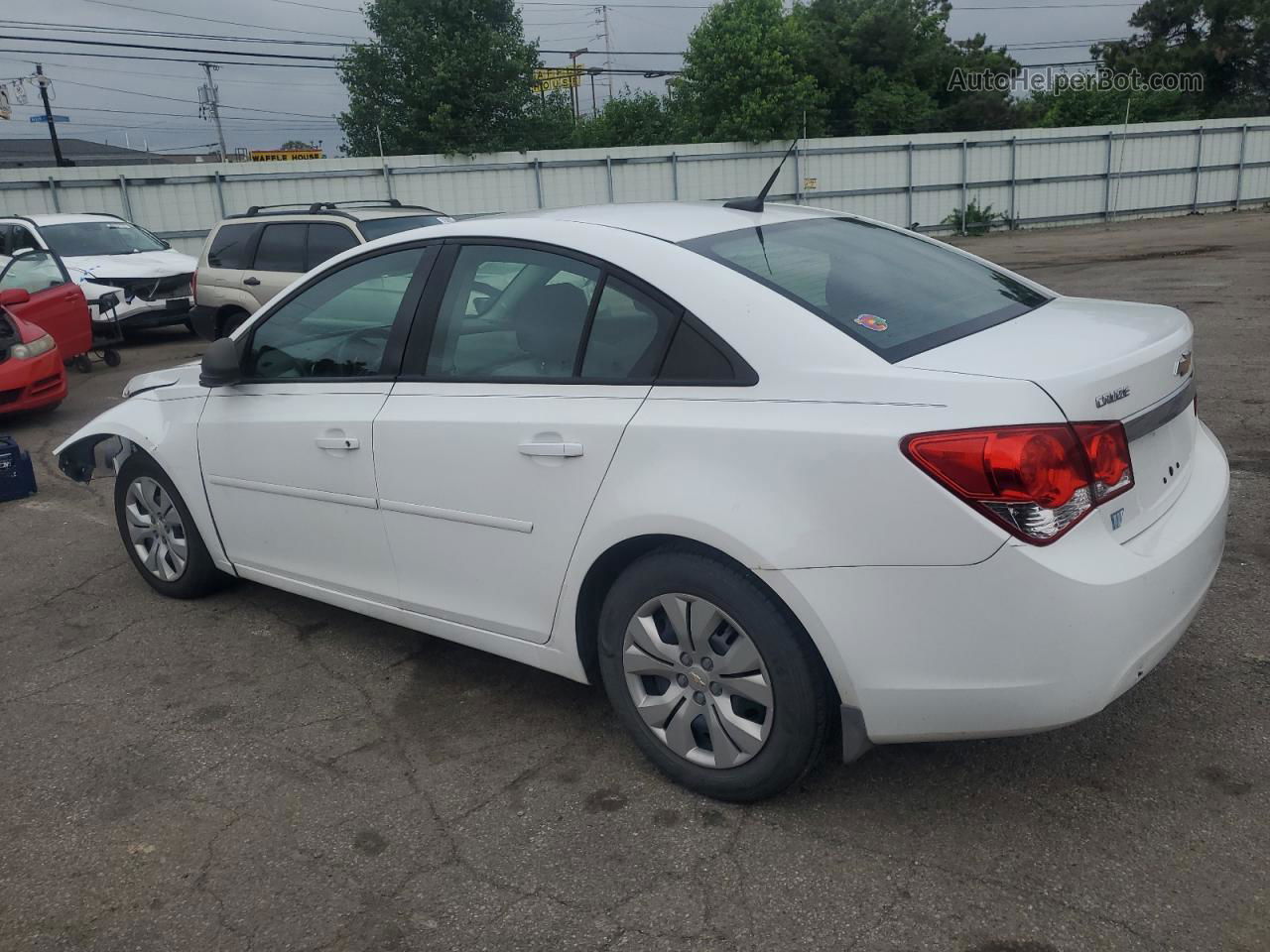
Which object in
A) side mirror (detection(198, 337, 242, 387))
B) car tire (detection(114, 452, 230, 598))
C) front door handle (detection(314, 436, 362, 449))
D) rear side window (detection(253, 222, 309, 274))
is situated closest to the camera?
front door handle (detection(314, 436, 362, 449))

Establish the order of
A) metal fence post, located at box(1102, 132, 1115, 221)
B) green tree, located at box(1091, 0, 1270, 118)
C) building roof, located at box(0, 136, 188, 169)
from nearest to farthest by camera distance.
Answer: metal fence post, located at box(1102, 132, 1115, 221) < green tree, located at box(1091, 0, 1270, 118) < building roof, located at box(0, 136, 188, 169)

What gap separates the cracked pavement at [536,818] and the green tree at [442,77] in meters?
35.2

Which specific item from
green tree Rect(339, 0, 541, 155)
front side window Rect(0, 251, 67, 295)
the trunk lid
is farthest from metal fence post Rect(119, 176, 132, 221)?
the trunk lid

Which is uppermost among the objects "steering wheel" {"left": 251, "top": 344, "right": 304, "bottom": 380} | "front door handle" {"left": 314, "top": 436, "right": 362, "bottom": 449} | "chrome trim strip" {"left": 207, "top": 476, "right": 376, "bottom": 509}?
"steering wheel" {"left": 251, "top": 344, "right": 304, "bottom": 380}

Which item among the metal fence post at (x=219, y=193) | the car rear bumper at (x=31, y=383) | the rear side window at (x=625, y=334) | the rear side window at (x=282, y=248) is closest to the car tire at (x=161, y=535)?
the rear side window at (x=625, y=334)

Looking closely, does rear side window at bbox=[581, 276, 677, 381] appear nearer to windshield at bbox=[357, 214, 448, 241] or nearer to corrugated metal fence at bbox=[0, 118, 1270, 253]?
windshield at bbox=[357, 214, 448, 241]

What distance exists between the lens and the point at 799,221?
3611 mm

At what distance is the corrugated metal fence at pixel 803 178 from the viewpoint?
68.6 feet

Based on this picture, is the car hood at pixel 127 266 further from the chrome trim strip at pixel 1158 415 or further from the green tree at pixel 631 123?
the green tree at pixel 631 123

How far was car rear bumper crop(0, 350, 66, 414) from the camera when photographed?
333 inches

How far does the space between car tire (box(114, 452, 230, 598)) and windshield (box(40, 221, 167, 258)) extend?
1125 centimetres

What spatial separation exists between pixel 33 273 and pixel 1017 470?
10.7 m

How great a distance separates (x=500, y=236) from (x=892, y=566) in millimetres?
1703

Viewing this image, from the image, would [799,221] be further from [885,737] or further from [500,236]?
[885,737]
